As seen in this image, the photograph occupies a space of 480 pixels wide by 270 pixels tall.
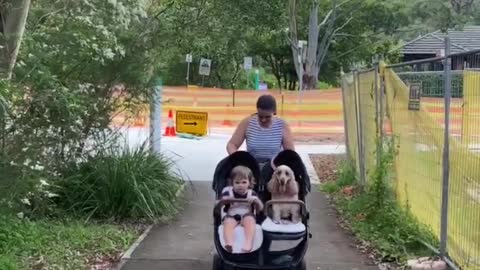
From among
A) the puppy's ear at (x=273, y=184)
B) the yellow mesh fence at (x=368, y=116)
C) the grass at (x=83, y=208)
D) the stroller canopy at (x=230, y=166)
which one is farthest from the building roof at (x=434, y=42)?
the puppy's ear at (x=273, y=184)

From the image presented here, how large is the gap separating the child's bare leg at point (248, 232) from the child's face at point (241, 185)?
261mm

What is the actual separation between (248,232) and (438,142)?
2.19 m

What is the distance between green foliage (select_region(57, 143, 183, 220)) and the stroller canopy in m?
2.85

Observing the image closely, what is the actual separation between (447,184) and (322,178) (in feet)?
23.2

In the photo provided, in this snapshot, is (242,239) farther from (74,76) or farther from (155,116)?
(155,116)

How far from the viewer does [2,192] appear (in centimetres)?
686

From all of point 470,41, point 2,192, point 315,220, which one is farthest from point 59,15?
point 470,41

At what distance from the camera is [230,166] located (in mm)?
6383

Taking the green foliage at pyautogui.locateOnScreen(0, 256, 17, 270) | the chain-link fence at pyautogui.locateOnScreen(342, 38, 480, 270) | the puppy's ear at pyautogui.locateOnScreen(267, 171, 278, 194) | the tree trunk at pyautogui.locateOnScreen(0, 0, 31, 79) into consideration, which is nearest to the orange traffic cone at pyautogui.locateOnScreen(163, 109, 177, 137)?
the chain-link fence at pyautogui.locateOnScreen(342, 38, 480, 270)

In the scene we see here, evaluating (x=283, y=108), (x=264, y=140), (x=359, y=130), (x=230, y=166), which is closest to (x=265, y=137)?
(x=264, y=140)

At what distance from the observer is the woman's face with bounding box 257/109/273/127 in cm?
662

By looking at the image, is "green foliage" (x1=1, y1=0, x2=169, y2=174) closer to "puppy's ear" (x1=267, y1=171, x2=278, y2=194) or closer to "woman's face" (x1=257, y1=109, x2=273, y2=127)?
"woman's face" (x1=257, y1=109, x2=273, y2=127)

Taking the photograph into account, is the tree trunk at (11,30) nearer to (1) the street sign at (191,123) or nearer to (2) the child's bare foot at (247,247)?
(2) the child's bare foot at (247,247)

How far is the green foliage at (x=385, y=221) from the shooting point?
24.5 feet
